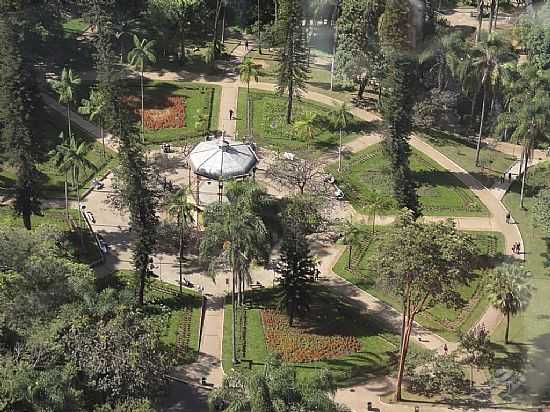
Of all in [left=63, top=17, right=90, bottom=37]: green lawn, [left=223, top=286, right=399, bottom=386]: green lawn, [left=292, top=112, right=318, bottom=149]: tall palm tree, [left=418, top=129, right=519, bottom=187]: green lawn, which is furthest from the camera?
[left=63, top=17, right=90, bottom=37]: green lawn

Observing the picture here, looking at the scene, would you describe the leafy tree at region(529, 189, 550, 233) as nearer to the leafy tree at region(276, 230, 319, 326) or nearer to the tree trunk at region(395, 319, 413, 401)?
the tree trunk at region(395, 319, 413, 401)

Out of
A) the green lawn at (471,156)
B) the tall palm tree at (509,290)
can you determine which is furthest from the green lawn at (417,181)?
the tall palm tree at (509,290)

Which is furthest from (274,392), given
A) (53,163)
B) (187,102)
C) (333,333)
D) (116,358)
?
(187,102)

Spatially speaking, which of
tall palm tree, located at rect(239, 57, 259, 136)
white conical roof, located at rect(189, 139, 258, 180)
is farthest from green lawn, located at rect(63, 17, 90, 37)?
white conical roof, located at rect(189, 139, 258, 180)

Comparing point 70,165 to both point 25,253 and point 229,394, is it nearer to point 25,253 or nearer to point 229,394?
point 25,253

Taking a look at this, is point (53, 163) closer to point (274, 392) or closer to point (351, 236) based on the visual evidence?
point (351, 236)

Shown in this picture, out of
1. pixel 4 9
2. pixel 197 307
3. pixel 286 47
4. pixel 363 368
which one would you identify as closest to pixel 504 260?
pixel 363 368
